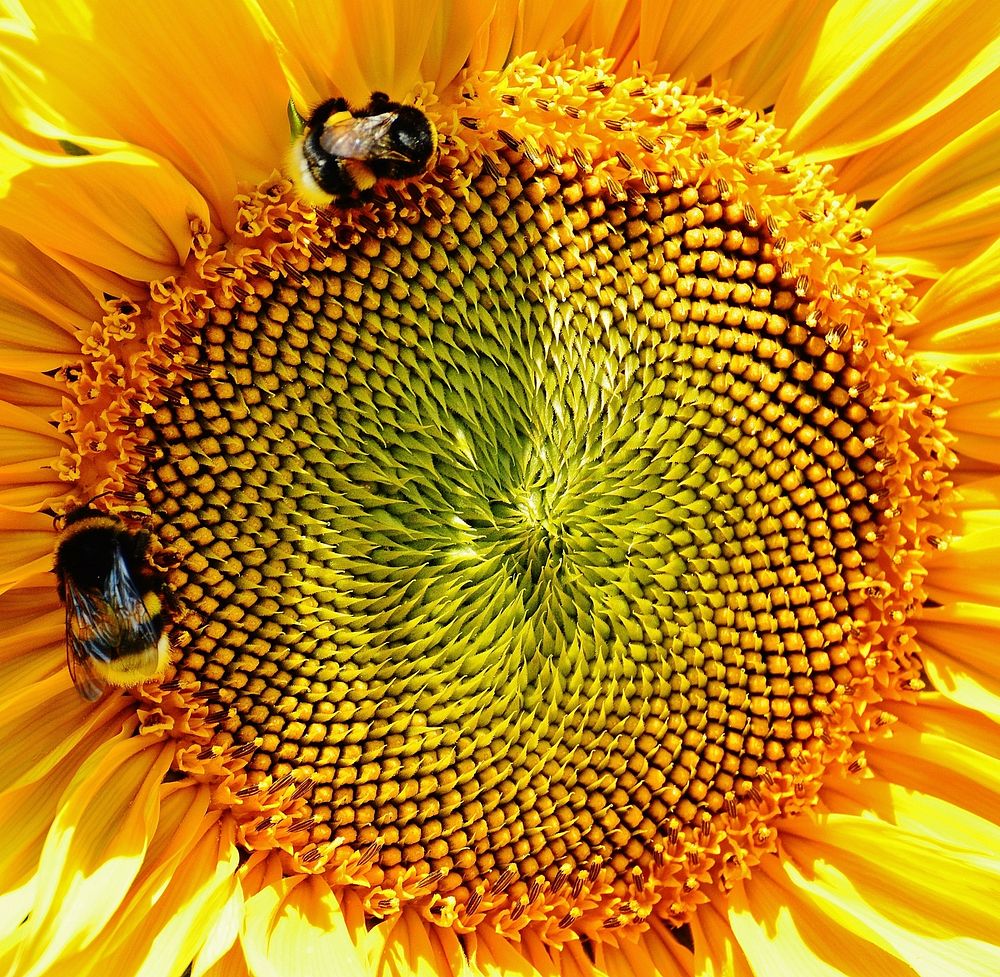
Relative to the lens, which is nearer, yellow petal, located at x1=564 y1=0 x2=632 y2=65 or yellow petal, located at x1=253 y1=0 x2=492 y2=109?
yellow petal, located at x1=253 y1=0 x2=492 y2=109

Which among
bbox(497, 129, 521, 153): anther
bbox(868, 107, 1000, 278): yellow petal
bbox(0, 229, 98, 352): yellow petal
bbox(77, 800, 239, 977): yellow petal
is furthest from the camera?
bbox(868, 107, 1000, 278): yellow petal

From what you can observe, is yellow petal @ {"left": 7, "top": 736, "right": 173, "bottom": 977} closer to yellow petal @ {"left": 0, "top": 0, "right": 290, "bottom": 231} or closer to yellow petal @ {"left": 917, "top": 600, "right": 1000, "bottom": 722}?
yellow petal @ {"left": 0, "top": 0, "right": 290, "bottom": 231}

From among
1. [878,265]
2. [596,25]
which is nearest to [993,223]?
[878,265]

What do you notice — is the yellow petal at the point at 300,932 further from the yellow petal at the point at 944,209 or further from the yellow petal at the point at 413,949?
the yellow petal at the point at 944,209

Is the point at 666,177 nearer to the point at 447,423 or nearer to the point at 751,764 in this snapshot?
the point at 447,423

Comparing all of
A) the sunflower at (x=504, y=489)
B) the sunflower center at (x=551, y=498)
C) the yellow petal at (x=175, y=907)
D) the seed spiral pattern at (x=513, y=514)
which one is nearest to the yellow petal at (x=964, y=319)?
the sunflower at (x=504, y=489)

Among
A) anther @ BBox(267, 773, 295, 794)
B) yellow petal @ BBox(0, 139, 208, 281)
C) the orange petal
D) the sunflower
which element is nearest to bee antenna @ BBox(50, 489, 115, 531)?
the sunflower
